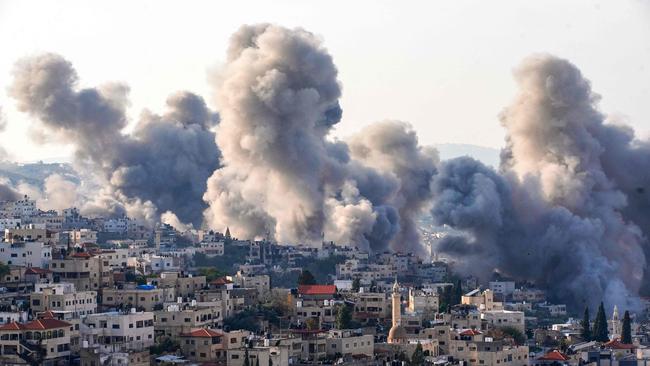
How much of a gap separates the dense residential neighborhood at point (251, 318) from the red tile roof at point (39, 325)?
0.22 ft

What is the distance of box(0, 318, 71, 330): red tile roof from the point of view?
216 ft

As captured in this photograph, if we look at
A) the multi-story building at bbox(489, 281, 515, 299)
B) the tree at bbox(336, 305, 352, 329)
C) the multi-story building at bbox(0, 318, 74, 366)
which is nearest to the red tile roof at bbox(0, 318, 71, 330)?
the multi-story building at bbox(0, 318, 74, 366)

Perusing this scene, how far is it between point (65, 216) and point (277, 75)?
15.6 metres

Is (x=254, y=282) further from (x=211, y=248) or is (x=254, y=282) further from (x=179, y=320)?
(x=211, y=248)

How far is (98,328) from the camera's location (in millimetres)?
69562

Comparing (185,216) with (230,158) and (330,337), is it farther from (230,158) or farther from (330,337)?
(330,337)

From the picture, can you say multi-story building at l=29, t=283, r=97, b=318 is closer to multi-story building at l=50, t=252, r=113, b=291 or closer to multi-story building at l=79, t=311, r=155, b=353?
multi-story building at l=79, t=311, r=155, b=353

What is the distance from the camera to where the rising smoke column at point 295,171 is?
392ft

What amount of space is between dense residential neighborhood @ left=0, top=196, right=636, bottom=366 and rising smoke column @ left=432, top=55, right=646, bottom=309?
23.5ft

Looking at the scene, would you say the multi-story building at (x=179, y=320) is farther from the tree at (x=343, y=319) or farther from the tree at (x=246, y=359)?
the tree at (x=246, y=359)

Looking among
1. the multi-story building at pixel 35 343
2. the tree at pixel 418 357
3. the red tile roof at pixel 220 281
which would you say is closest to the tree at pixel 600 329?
the tree at pixel 418 357

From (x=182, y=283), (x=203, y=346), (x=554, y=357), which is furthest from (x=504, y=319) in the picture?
(x=203, y=346)

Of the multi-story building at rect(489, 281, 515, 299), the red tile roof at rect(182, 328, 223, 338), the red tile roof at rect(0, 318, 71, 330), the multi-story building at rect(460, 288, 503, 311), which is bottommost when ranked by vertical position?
the red tile roof at rect(182, 328, 223, 338)

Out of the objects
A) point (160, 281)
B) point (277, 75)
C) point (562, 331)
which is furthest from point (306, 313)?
point (277, 75)
